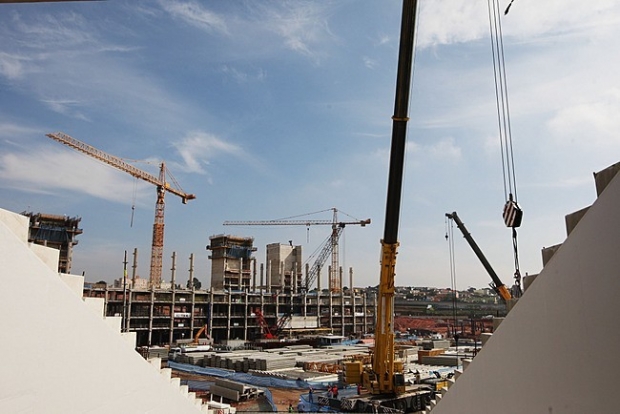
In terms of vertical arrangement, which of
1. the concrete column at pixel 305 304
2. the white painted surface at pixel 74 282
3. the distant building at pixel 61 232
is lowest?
the concrete column at pixel 305 304

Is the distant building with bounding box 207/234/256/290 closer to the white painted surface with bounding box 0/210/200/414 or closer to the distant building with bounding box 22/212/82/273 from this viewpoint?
the distant building with bounding box 22/212/82/273

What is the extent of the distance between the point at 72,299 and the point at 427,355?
41805mm

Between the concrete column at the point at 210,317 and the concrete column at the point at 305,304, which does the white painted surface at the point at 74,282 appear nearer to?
the concrete column at the point at 210,317

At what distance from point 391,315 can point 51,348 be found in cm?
1391

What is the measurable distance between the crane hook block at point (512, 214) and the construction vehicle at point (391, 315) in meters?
5.98

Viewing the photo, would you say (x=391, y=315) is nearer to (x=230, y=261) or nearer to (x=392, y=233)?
(x=392, y=233)

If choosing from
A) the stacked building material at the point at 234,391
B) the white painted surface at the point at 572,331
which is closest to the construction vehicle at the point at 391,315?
the white painted surface at the point at 572,331

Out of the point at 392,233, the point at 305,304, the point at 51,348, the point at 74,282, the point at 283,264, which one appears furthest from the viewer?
the point at 283,264

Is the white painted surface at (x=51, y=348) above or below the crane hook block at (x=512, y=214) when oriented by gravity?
below

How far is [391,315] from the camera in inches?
709

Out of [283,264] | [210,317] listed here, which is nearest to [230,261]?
[283,264]

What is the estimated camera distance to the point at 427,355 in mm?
43406

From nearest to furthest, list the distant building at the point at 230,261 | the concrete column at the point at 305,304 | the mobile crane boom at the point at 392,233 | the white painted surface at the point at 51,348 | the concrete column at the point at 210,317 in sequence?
the white painted surface at the point at 51,348 < the mobile crane boom at the point at 392,233 < the concrete column at the point at 210,317 < the concrete column at the point at 305,304 < the distant building at the point at 230,261

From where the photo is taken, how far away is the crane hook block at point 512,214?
8695mm
